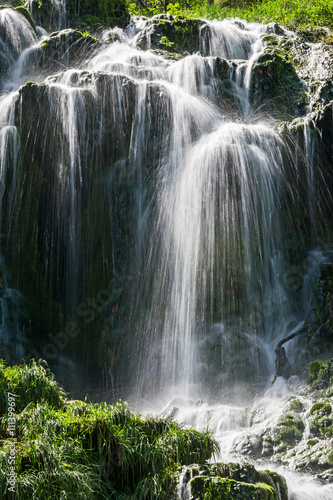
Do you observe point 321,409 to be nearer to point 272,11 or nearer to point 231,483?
point 231,483

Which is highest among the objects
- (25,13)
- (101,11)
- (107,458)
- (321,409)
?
(101,11)

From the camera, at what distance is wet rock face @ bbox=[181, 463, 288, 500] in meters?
4.41

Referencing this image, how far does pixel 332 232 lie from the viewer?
10.6 meters

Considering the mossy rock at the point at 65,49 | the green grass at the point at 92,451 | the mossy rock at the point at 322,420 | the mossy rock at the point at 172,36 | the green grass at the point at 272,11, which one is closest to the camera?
the green grass at the point at 92,451

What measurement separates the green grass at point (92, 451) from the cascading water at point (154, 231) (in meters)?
3.46

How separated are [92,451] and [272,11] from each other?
1803cm

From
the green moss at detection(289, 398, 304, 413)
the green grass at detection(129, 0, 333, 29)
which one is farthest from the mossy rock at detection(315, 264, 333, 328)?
the green grass at detection(129, 0, 333, 29)

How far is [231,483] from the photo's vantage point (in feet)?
14.7

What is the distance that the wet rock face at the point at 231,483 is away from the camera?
4.41 m

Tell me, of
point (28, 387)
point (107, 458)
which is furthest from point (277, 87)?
point (107, 458)

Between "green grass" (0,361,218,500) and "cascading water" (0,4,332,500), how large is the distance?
346 centimetres

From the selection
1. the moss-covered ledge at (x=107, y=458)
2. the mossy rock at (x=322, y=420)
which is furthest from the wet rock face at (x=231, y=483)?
the mossy rock at (x=322, y=420)

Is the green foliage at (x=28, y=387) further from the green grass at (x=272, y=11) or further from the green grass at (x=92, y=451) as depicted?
the green grass at (x=272, y=11)

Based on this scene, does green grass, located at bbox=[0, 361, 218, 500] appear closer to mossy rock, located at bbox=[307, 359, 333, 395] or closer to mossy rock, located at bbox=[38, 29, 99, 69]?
mossy rock, located at bbox=[307, 359, 333, 395]
